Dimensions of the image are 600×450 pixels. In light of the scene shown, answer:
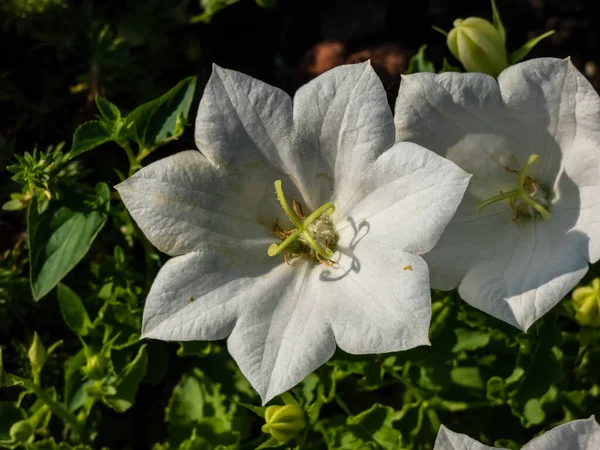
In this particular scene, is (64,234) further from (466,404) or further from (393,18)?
(393,18)

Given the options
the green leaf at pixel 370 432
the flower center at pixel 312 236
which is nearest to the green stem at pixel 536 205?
the flower center at pixel 312 236

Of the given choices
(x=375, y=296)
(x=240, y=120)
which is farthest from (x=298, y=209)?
(x=375, y=296)

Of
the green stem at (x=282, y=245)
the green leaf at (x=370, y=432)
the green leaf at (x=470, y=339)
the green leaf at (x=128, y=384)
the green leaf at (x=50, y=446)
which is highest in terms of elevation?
the green stem at (x=282, y=245)

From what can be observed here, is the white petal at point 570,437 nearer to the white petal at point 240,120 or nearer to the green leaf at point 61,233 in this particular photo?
the white petal at point 240,120

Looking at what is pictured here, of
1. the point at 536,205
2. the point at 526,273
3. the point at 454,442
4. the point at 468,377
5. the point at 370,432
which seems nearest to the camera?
the point at 454,442

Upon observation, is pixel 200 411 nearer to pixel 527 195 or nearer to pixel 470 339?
pixel 470 339

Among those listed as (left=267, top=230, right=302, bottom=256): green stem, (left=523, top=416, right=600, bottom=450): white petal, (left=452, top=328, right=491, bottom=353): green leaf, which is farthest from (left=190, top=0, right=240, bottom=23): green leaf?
(left=523, top=416, right=600, bottom=450): white petal
